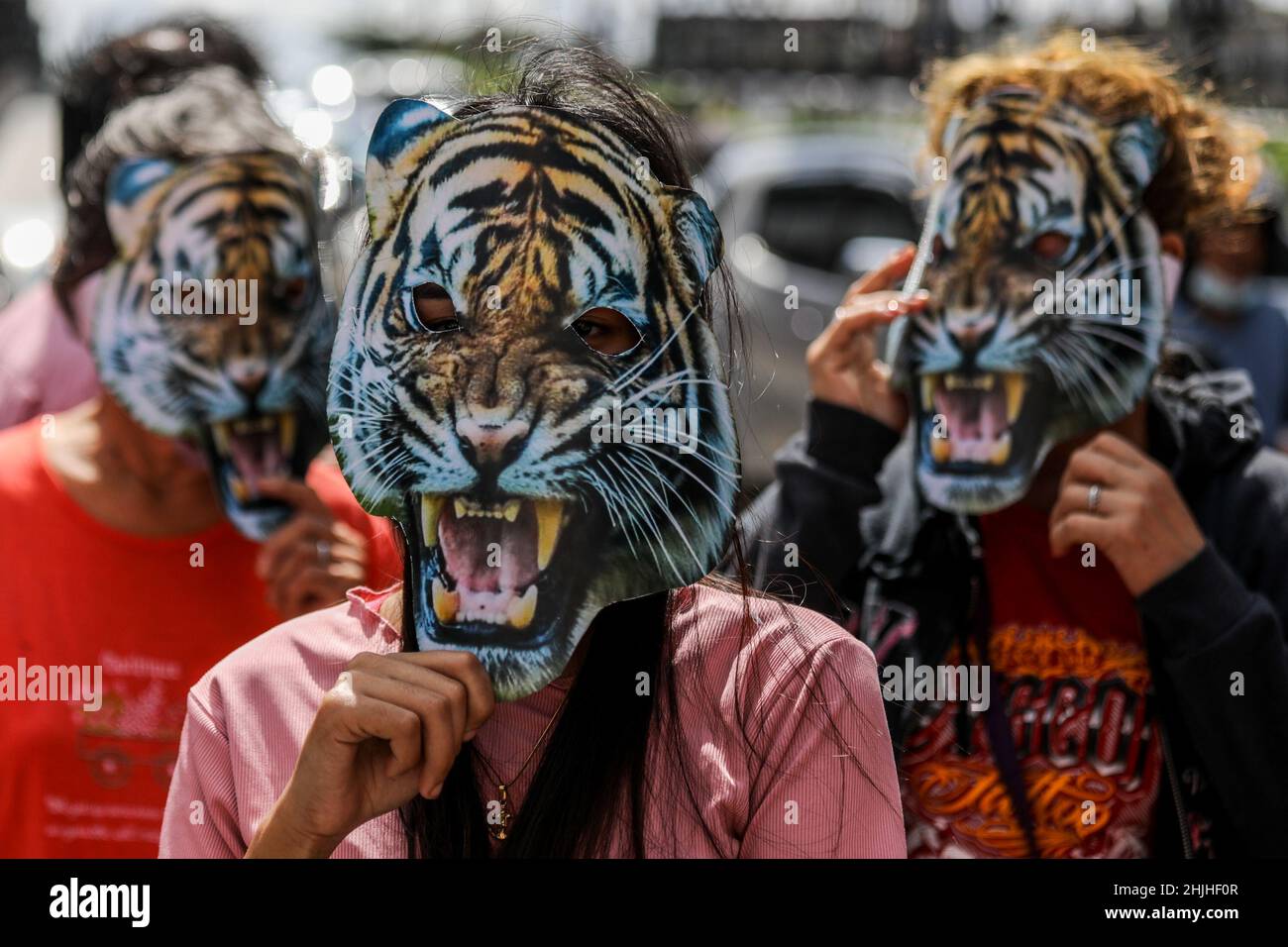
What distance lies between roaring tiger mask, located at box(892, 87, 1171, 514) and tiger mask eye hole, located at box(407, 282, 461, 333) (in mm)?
812

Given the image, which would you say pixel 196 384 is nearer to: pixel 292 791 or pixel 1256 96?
pixel 292 791

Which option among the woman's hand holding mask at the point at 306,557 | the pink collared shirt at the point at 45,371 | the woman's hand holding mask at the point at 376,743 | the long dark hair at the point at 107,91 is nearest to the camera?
the woman's hand holding mask at the point at 376,743

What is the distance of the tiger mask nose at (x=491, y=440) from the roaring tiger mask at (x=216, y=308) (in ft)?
2.70

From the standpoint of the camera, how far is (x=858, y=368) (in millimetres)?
2244

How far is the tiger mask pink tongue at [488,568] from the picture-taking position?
1570mm

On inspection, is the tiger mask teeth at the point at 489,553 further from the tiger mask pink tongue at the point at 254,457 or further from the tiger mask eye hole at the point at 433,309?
the tiger mask pink tongue at the point at 254,457

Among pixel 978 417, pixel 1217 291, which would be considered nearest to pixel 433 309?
pixel 978 417

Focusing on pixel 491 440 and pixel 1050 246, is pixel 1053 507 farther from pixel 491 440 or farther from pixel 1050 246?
pixel 491 440

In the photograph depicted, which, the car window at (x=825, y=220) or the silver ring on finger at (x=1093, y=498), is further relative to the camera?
the car window at (x=825, y=220)

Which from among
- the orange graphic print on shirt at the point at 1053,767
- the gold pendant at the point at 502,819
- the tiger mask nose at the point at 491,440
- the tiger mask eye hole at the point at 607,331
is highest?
the tiger mask eye hole at the point at 607,331

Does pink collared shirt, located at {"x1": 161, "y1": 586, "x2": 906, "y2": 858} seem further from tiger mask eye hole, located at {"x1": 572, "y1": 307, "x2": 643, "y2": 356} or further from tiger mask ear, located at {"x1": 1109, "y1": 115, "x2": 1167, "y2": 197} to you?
tiger mask ear, located at {"x1": 1109, "y1": 115, "x2": 1167, "y2": 197}

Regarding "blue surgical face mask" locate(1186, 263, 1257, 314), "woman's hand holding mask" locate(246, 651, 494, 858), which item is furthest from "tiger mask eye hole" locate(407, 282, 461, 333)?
"blue surgical face mask" locate(1186, 263, 1257, 314)

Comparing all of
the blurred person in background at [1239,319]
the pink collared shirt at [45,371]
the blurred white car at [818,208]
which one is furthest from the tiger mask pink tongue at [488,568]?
the blurred white car at [818,208]
